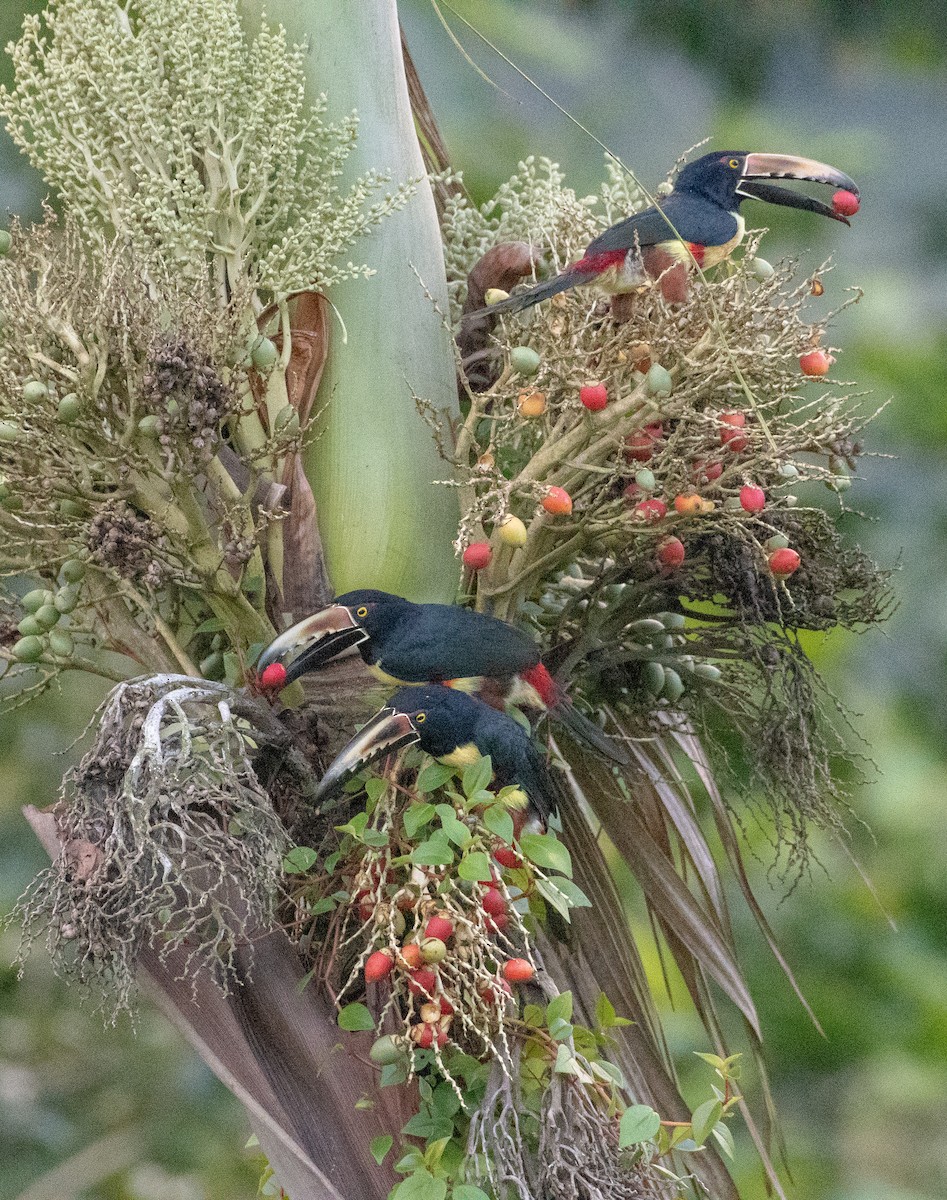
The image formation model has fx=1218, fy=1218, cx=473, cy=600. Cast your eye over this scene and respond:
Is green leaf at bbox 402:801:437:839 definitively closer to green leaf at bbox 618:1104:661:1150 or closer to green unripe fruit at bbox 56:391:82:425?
green leaf at bbox 618:1104:661:1150

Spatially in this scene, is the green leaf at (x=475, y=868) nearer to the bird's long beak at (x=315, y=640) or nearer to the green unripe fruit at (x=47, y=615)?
the bird's long beak at (x=315, y=640)

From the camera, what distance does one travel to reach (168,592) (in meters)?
0.91

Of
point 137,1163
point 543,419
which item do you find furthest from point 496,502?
point 137,1163

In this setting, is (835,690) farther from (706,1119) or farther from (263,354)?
(263,354)

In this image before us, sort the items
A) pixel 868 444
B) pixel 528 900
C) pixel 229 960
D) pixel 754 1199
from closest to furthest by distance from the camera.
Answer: pixel 229 960 → pixel 528 900 → pixel 754 1199 → pixel 868 444

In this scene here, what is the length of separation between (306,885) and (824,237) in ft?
4.79

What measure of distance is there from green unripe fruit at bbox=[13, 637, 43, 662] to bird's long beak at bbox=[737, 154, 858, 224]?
627 millimetres

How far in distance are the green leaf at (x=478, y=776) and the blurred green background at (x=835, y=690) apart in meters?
1.00

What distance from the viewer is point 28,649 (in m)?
0.84

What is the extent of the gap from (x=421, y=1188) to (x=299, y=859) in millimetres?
219

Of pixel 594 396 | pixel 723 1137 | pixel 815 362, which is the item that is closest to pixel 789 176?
pixel 815 362

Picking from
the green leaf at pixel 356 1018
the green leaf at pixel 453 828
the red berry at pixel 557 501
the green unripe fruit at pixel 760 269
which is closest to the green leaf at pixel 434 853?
the green leaf at pixel 453 828

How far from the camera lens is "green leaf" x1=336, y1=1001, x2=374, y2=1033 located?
0.80 m

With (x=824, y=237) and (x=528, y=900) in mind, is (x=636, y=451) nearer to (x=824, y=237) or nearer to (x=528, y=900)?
(x=528, y=900)
